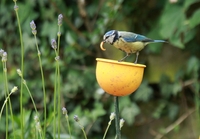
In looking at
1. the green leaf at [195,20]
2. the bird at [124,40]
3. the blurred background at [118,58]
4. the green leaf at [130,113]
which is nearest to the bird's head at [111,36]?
the bird at [124,40]

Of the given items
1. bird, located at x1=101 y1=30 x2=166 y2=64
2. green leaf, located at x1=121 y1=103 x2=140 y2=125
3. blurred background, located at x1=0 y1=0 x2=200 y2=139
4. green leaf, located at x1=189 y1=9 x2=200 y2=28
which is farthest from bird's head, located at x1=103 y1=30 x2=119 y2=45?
green leaf, located at x1=121 y1=103 x2=140 y2=125

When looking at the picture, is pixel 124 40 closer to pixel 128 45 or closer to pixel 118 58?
pixel 128 45

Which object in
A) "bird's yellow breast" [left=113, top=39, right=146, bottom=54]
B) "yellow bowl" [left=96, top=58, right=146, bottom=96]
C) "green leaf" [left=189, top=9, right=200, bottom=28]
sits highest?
"green leaf" [left=189, top=9, right=200, bottom=28]

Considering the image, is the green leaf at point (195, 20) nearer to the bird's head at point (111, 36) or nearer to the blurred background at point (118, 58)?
the blurred background at point (118, 58)

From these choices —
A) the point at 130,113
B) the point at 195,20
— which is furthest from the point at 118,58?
the point at 195,20

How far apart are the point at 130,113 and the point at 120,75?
3.50 ft

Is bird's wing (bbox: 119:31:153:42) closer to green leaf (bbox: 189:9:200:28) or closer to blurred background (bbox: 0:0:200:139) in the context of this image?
green leaf (bbox: 189:9:200:28)

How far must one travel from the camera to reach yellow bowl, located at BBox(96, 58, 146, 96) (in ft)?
2.94

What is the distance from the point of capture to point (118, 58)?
2.09 m

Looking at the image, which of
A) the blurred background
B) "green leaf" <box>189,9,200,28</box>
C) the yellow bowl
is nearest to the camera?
the yellow bowl

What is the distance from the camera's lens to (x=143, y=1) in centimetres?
205

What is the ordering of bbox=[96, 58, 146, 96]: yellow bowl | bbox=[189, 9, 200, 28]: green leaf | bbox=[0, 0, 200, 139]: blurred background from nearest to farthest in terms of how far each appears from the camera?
bbox=[96, 58, 146, 96]: yellow bowl < bbox=[189, 9, 200, 28]: green leaf < bbox=[0, 0, 200, 139]: blurred background

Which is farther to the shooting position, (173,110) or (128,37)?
(173,110)

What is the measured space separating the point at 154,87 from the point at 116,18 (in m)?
0.40
